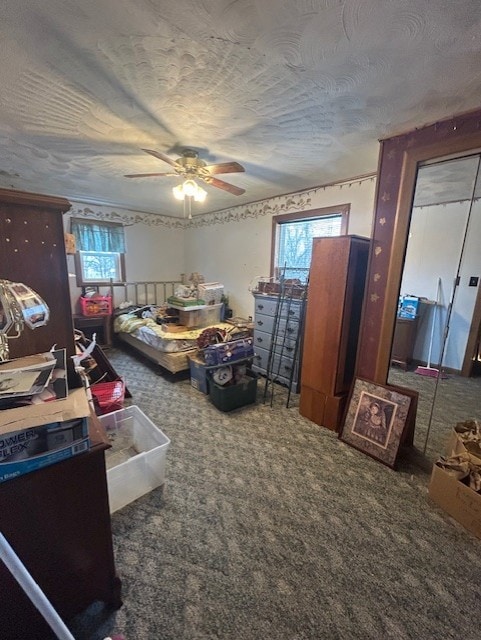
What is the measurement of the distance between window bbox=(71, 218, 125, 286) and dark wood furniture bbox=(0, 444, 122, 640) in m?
4.08

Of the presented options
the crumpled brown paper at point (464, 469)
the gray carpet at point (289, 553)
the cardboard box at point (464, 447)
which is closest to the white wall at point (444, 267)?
the cardboard box at point (464, 447)

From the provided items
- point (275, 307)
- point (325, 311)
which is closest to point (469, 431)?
point (325, 311)

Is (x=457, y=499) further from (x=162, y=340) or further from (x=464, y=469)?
→ (x=162, y=340)

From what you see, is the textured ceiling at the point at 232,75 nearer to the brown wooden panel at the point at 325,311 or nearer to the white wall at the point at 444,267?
the white wall at the point at 444,267

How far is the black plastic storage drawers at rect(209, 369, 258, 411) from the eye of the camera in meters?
2.57

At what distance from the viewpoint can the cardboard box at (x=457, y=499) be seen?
1446 millimetres

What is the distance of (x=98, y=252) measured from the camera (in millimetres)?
4371

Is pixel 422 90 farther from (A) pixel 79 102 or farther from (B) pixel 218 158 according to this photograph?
(A) pixel 79 102

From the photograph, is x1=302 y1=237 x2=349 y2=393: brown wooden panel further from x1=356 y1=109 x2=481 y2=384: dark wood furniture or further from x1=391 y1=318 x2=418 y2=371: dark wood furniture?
x1=391 y1=318 x2=418 y2=371: dark wood furniture

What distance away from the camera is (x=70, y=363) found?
3.88 ft

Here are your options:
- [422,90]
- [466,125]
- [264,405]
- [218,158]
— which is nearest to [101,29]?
[218,158]

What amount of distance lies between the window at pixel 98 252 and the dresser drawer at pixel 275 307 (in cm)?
274

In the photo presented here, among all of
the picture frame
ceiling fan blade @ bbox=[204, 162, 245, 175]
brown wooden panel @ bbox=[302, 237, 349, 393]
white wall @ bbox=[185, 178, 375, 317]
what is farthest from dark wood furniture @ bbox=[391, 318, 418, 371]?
ceiling fan blade @ bbox=[204, 162, 245, 175]

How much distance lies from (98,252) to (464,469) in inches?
196
